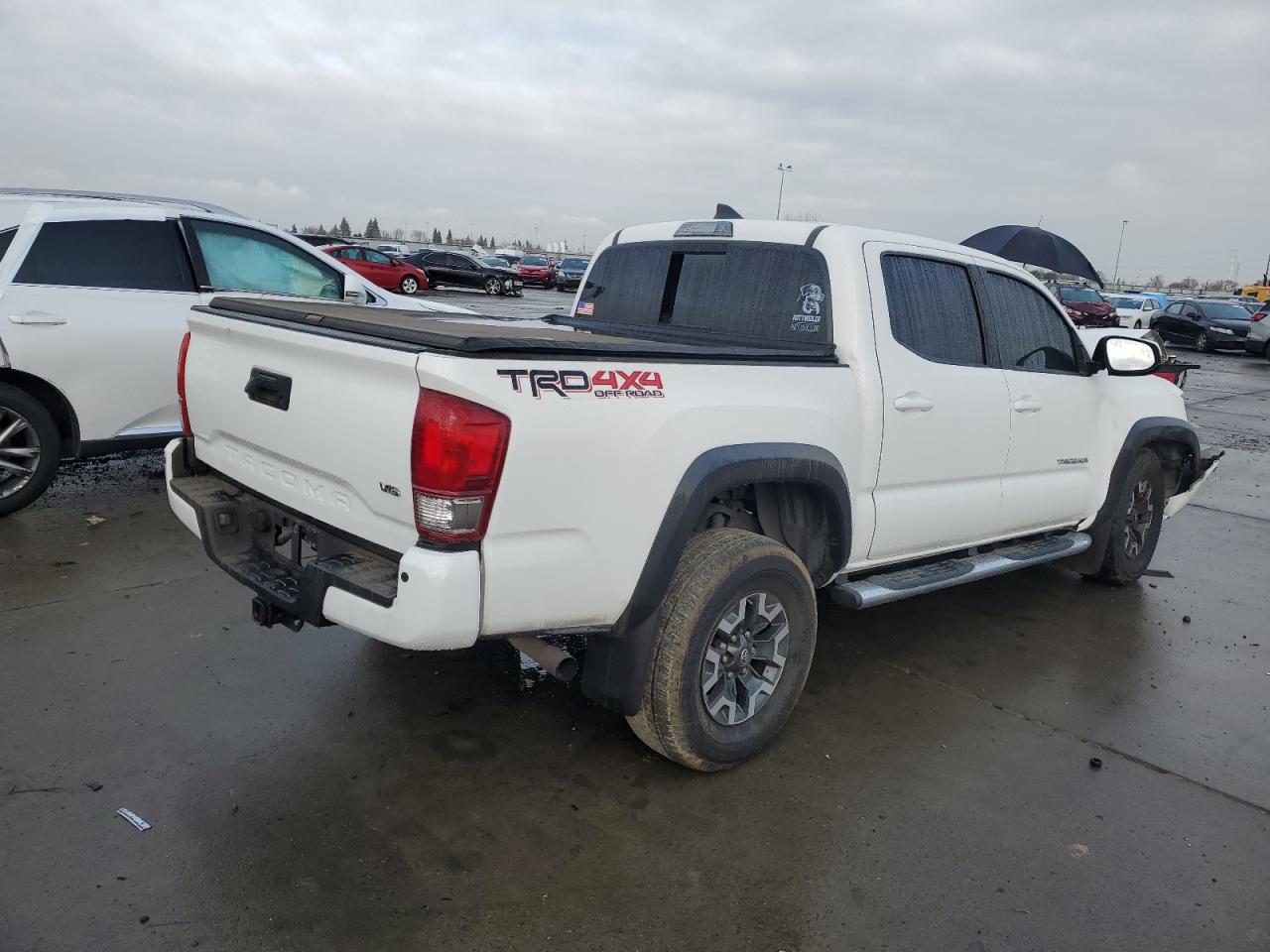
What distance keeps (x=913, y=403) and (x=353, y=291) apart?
4719 mm

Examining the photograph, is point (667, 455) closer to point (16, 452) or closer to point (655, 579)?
point (655, 579)

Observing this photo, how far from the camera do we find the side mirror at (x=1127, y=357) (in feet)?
15.7

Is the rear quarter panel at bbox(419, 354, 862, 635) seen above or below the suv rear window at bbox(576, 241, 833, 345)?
below

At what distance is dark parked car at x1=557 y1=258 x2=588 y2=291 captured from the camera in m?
41.6

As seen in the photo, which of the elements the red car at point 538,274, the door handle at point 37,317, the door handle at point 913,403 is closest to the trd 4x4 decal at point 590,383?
the door handle at point 913,403

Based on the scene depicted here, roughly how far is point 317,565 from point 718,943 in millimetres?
1581

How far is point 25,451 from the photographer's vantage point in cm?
546

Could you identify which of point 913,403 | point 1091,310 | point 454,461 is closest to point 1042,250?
point 913,403

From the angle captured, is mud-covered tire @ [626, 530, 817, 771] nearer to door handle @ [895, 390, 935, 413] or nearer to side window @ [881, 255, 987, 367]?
door handle @ [895, 390, 935, 413]

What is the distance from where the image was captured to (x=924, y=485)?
3969mm

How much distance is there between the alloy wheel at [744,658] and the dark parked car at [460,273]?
103 feet

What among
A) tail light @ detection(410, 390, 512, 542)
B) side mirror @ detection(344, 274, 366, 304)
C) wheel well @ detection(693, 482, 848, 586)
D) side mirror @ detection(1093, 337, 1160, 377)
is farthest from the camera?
side mirror @ detection(344, 274, 366, 304)

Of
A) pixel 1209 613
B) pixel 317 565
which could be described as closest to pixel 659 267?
pixel 317 565

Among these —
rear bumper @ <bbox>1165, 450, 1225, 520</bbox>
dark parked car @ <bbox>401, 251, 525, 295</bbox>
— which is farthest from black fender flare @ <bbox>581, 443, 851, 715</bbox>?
dark parked car @ <bbox>401, 251, 525, 295</bbox>
